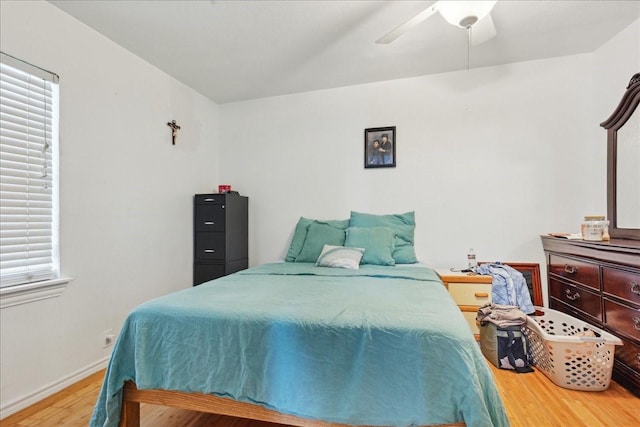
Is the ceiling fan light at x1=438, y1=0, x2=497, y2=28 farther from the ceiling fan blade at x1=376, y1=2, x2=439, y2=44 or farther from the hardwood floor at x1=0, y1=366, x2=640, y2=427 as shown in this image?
the hardwood floor at x1=0, y1=366, x2=640, y2=427

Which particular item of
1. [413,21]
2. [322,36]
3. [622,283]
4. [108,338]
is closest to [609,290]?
[622,283]

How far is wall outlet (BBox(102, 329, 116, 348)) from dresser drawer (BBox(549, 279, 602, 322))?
347 centimetres

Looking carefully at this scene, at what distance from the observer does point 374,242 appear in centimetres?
273

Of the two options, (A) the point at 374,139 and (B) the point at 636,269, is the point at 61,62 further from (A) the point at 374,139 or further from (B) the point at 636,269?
(B) the point at 636,269

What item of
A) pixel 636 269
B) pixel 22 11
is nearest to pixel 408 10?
pixel 636 269

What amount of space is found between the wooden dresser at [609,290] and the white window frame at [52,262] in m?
3.45

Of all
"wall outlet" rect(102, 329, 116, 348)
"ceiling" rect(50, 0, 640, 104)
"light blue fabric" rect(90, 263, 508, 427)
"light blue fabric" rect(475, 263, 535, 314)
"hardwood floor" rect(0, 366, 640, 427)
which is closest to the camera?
"light blue fabric" rect(90, 263, 508, 427)

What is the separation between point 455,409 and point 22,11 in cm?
305

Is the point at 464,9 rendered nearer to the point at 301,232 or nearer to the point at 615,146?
the point at 615,146

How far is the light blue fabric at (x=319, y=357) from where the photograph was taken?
1129mm

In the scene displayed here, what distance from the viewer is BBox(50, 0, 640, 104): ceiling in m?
2.06

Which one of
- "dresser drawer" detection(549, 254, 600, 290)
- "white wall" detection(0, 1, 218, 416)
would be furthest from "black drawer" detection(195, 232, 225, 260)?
"dresser drawer" detection(549, 254, 600, 290)

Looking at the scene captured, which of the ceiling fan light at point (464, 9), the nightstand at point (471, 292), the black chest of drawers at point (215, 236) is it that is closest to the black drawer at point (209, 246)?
the black chest of drawers at point (215, 236)

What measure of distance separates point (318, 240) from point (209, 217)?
1204 mm
